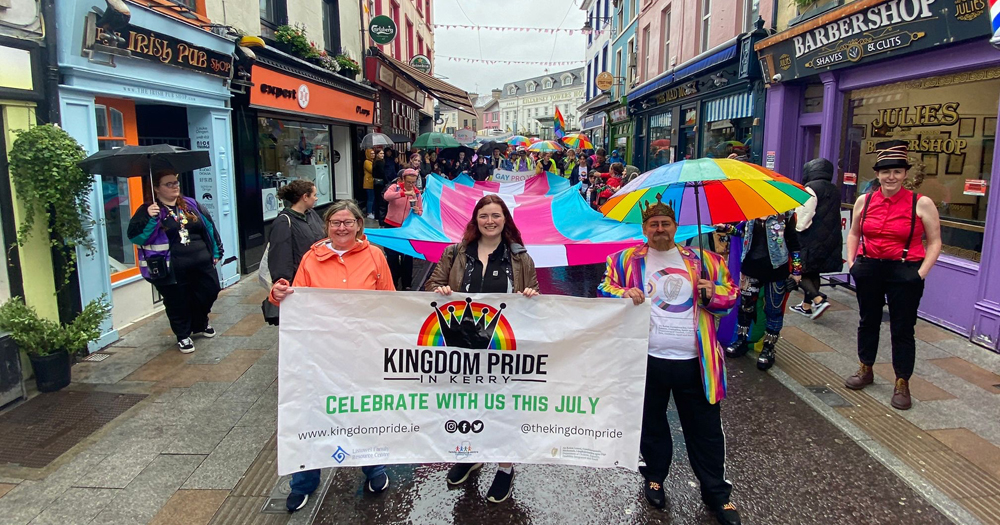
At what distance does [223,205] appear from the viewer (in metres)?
8.98

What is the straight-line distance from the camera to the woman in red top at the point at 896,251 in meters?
4.74

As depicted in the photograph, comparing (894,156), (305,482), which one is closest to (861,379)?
(894,156)

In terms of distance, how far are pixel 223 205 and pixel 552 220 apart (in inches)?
201

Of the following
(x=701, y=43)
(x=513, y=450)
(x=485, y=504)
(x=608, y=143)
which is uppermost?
(x=701, y=43)

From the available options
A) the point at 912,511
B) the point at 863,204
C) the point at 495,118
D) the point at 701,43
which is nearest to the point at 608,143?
the point at 701,43

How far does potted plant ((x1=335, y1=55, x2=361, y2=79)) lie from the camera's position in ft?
46.7

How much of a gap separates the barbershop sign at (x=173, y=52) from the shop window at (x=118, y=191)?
2.67 ft

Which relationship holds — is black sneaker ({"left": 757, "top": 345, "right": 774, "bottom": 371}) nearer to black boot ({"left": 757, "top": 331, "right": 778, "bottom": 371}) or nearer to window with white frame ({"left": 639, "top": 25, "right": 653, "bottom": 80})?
black boot ({"left": 757, "top": 331, "right": 778, "bottom": 371})

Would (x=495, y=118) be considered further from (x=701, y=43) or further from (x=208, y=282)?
(x=208, y=282)

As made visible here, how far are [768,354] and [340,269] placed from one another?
4302 mm

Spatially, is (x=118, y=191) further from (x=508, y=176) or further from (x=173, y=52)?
(x=508, y=176)

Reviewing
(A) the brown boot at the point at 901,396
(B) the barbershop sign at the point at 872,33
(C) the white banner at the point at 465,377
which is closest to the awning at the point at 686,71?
(B) the barbershop sign at the point at 872,33

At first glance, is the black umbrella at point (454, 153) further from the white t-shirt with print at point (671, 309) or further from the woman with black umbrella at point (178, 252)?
the white t-shirt with print at point (671, 309)

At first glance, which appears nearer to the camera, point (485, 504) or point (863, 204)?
point (485, 504)
